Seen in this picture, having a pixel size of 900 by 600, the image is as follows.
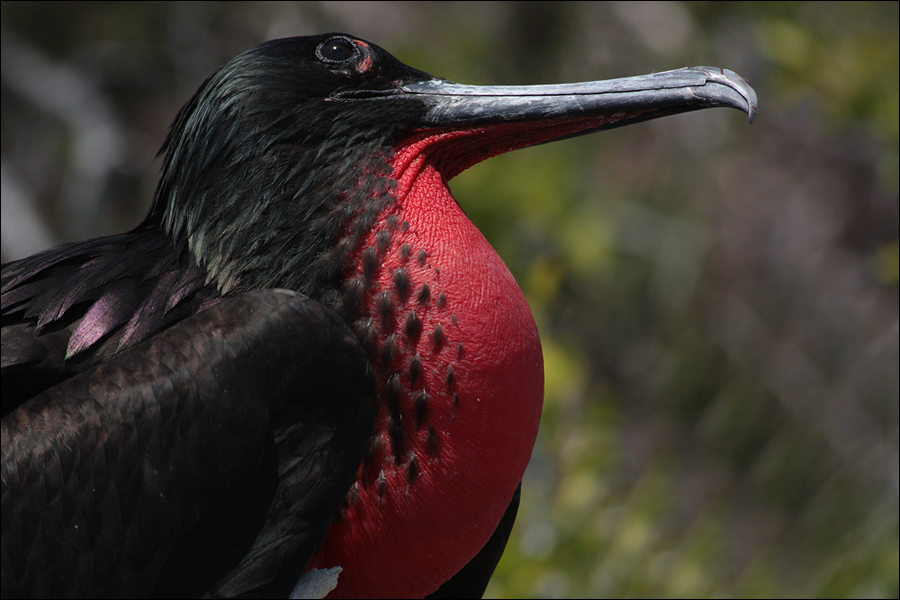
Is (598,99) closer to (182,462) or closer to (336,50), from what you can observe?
(336,50)

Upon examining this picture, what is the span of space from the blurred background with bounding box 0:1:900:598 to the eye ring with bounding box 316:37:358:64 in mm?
1800

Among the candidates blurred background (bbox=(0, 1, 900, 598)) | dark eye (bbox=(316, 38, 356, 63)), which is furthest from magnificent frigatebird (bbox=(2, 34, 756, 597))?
blurred background (bbox=(0, 1, 900, 598))

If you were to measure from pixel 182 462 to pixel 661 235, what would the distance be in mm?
5349

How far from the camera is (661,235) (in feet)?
21.9

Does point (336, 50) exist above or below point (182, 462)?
above

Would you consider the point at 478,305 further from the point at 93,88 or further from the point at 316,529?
the point at 93,88

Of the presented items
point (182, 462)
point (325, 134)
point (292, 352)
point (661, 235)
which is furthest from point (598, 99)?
point (661, 235)

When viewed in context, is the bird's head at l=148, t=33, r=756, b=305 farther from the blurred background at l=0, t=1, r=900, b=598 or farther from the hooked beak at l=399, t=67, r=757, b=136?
the blurred background at l=0, t=1, r=900, b=598

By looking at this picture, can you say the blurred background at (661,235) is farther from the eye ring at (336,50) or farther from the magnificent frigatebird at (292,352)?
the eye ring at (336,50)

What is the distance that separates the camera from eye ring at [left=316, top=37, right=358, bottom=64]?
78.5 inches

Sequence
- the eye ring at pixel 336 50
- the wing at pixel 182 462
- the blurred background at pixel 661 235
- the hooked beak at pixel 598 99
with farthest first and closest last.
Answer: the blurred background at pixel 661 235, the eye ring at pixel 336 50, the hooked beak at pixel 598 99, the wing at pixel 182 462

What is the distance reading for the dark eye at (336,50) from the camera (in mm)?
1994

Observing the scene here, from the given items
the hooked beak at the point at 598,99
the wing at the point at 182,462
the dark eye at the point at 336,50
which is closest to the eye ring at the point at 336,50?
the dark eye at the point at 336,50

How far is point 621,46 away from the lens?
6.55 m
